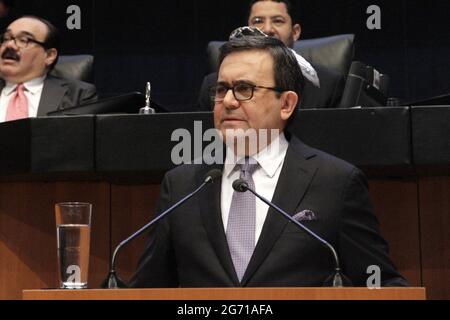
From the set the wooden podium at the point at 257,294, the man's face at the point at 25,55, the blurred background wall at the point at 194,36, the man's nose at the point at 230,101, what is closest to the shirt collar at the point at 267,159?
the man's nose at the point at 230,101

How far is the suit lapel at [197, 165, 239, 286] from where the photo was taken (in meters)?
2.26

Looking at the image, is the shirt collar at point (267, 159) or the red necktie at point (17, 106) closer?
the shirt collar at point (267, 159)

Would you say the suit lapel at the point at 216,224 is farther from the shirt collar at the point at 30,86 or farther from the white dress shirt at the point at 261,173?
the shirt collar at the point at 30,86

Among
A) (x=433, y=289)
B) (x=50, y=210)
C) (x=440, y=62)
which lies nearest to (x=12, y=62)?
(x=50, y=210)

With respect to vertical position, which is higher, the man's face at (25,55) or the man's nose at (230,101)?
the man's face at (25,55)

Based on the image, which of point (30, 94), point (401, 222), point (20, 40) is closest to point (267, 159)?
point (401, 222)

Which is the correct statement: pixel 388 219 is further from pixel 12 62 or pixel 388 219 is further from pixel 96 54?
pixel 96 54

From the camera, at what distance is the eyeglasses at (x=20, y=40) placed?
155 inches

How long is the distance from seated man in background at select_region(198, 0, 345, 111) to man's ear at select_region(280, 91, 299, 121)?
0.80 m

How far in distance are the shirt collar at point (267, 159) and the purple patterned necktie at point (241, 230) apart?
0.27 feet

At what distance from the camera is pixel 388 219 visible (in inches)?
114

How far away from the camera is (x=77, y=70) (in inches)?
166

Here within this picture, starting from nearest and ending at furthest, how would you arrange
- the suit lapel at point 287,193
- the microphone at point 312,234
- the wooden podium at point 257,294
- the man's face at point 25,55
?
the wooden podium at point 257,294 → the microphone at point 312,234 → the suit lapel at point 287,193 → the man's face at point 25,55

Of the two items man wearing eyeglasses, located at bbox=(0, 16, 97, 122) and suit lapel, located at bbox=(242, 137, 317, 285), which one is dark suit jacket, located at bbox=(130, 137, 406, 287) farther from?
man wearing eyeglasses, located at bbox=(0, 16, 97, 122)
